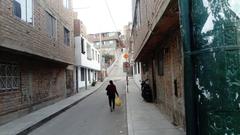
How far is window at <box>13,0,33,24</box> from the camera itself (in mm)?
11547

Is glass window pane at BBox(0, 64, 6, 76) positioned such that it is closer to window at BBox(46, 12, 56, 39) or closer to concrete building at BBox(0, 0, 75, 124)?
concrete building at BBox(0, 0, 75, 124)

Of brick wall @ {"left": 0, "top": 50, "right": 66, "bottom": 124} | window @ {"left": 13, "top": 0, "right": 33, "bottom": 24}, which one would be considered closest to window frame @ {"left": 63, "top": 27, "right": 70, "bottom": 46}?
brick wall @ {"left": 0, "top": 50, "right": 66, "bottom": 124}

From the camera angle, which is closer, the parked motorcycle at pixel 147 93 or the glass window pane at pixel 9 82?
the glass window pane at pixel 9 82

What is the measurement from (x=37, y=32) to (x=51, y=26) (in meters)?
3.54

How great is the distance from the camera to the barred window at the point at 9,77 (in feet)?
37.1

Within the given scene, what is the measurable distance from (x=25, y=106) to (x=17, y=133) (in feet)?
15.8

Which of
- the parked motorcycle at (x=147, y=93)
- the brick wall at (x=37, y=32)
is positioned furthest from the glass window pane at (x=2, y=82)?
the parked motorcycle at (x=147, y=93)

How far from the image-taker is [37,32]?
13812mm

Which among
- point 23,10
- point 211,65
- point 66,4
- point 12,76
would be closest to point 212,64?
point 211,65

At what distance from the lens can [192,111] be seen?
218 cm

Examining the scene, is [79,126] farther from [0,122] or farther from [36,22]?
[36,22]

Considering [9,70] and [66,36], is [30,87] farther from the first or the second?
[66,36]

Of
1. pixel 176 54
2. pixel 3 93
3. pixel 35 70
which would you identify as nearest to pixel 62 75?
pixel 35 70

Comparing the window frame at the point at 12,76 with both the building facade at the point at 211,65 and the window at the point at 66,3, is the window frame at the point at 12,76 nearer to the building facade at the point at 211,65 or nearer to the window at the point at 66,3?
the window at the point at 66,3
